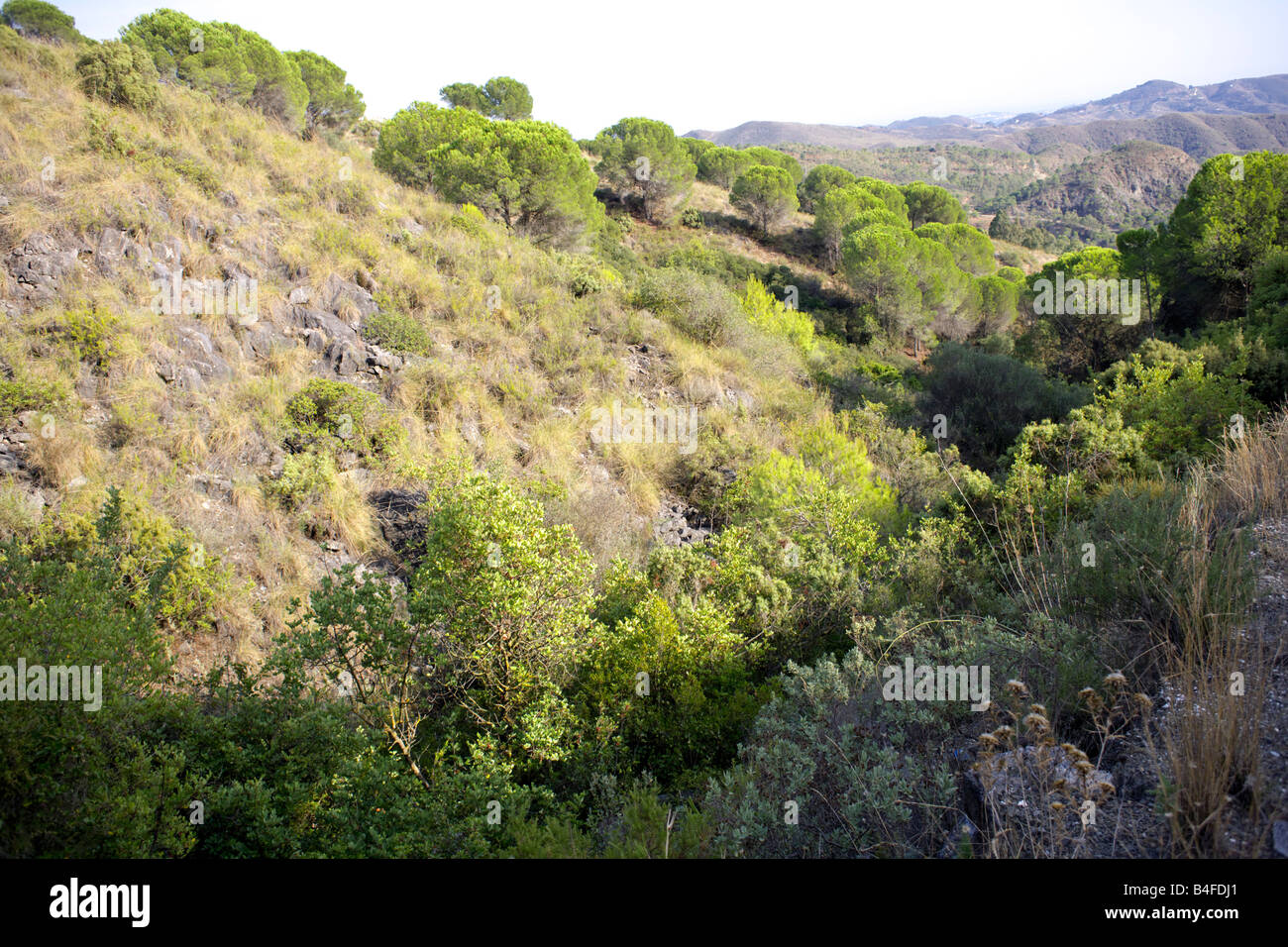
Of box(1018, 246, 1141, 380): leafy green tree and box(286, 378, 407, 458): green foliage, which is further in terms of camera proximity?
box(1018, 246, 1141, 380): leafy green tree

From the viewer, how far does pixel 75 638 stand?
105 inches

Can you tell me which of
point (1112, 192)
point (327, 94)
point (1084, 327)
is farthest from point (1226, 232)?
point (1112, 192)

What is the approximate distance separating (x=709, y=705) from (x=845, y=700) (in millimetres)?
947

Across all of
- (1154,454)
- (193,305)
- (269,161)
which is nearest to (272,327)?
(193,305)

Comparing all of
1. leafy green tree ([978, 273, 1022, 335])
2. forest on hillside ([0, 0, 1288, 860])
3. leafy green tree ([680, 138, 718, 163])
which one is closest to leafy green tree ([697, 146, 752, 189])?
leafy green tree ([680, 138, 718, 163])

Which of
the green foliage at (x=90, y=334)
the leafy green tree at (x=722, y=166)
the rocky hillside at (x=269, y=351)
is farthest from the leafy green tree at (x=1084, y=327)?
the leafy green tree at (x=722, y=166)

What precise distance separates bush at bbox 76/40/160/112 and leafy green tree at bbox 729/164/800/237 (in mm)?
24109

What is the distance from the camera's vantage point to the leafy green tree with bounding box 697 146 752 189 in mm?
33562

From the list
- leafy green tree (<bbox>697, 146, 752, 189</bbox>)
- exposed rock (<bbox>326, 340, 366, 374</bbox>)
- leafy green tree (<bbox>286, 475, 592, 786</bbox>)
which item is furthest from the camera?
leafy green tree (<bbox>697, 146, 752, 189</bbox>)

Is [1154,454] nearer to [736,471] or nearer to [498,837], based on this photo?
[736,471]

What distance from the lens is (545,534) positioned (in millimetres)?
4039

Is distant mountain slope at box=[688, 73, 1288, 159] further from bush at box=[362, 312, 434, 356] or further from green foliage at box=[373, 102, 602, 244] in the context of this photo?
bush at box=[362, 312, 434, 356]

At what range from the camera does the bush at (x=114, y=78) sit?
9.34 metres

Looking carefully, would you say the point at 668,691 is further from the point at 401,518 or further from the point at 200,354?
the point at 200,354
